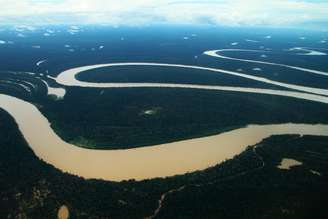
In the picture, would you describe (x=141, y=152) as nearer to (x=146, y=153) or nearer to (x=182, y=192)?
(x=146, y=153)

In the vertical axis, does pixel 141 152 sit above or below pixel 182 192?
below

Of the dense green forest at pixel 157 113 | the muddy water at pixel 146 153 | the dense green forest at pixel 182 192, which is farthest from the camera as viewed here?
the dense green forest at pixel 157 113

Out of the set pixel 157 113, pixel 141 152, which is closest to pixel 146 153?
pixel 141 152

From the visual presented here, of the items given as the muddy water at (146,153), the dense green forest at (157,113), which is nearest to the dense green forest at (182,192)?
the muddy water at (146,153)

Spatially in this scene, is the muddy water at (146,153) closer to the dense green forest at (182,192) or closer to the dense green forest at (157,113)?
the dense green forest at (157,113)

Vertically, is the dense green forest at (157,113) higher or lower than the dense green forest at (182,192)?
lower

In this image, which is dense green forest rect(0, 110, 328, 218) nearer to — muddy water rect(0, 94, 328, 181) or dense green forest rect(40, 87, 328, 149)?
→ muddy water rect(0, 94, 328, 181)

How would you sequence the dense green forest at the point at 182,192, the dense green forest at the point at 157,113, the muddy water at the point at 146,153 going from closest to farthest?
1. the dense green forest at the point at 182,192
2. the muddy water at the point at 146,153
3. the dense green forest at the point at 157,113

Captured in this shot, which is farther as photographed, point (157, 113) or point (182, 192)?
point (157, 113)
